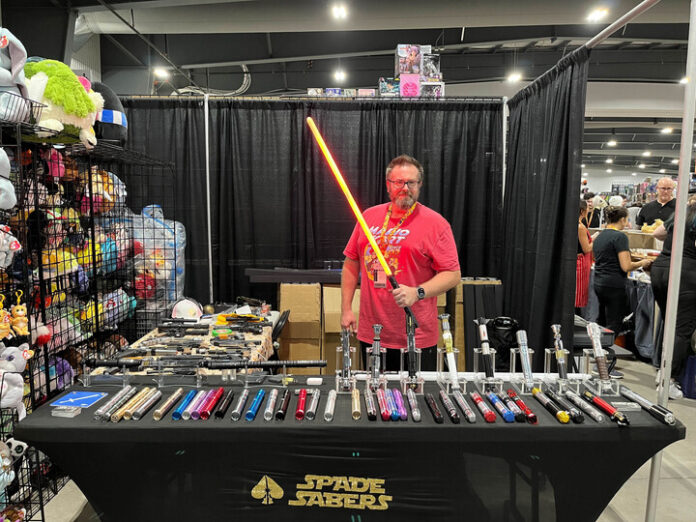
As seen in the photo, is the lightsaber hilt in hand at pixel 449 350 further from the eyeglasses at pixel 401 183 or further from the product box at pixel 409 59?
the product box at pixel 409 59

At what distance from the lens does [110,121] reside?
2598 millimetres

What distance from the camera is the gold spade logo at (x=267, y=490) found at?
144 cm

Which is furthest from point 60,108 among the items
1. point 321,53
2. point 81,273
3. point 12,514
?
point 321,53

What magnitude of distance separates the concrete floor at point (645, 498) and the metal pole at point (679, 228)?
1.30 feet

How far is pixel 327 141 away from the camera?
12.9 feet

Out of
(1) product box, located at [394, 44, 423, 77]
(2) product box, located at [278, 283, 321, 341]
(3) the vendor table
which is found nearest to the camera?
(3) the vendor table

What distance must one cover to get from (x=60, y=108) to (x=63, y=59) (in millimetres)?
2098

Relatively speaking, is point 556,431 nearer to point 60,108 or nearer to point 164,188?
point 60,108

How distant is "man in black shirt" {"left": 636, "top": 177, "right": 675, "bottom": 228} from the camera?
14.5ft

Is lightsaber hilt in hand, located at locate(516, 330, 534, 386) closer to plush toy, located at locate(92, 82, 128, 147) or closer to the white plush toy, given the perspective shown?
the white plush toy

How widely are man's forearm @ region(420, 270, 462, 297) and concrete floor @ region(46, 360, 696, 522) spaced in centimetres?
124

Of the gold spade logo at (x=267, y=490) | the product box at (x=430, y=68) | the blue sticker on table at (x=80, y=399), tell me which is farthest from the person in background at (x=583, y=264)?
the blue sticker on table at (x=80, y=399)

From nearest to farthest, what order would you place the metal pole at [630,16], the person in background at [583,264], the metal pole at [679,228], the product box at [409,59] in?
1. the metal pole at [679,228]
2. the metal pole at [630,16]
3. the product box at [409,59]
4. the person in background at [583,264]

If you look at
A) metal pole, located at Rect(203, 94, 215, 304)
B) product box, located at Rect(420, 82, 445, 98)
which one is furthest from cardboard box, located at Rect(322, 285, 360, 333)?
product box, located at Rect(420, 82, 445, 98)
